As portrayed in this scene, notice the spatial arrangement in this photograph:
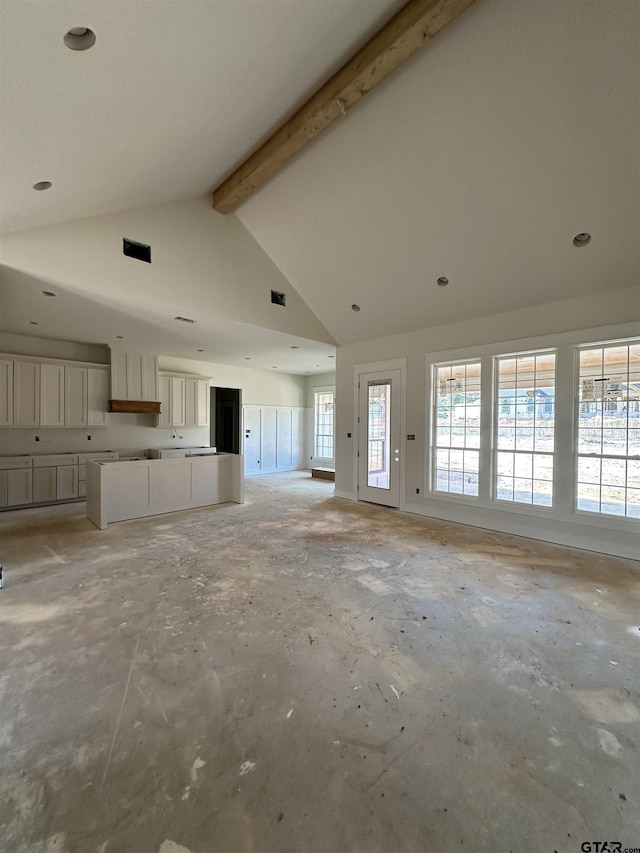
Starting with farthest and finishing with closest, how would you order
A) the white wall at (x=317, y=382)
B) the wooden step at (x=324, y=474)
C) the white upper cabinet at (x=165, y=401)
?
the white wall at (x=317, y=382) → the wooden step at (x=324, y=474) → the white upper cabinet at (x=165, y=401)

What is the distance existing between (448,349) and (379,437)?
178 cm

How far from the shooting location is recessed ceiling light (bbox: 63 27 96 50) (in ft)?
5.30

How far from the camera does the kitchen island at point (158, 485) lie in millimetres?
4828

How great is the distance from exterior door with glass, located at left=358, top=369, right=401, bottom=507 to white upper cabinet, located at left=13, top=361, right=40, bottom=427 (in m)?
5.26

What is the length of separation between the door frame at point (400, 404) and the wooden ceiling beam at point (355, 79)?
10.2ft

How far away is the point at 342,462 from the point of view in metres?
6.60

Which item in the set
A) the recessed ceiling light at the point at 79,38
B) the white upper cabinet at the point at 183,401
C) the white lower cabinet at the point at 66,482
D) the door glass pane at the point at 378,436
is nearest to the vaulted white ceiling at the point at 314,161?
the recessed ceiling light at the point at 79,38

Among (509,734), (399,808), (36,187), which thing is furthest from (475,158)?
(399,808)

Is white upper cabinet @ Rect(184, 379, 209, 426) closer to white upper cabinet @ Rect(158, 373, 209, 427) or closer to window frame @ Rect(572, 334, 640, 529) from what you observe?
white upper cabinet @ Rect(158, 373, 209, 427)

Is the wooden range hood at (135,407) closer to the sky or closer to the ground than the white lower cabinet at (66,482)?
closer to the sky

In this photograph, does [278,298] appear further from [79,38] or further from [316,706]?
[316,706]

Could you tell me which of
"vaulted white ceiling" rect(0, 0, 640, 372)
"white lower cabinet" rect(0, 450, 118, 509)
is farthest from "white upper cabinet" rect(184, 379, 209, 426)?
"vaulted white ceiling" rect(0, 0, 640, 372)

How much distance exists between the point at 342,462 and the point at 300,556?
2.99m

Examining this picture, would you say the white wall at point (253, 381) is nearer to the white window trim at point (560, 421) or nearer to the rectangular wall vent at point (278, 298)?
the rectangular wall vent at point (278, 298)
